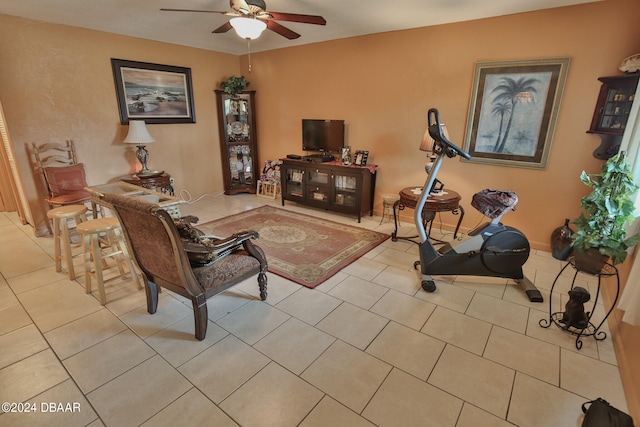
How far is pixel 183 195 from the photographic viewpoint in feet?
17.9

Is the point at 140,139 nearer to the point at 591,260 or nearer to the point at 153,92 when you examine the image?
the point at 153,92

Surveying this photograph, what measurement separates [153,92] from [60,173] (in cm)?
176

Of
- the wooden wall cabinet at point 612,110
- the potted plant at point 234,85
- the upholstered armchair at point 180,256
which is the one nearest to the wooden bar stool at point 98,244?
the upholstered armchair at point 180,256

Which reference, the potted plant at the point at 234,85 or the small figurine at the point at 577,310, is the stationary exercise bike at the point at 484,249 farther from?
the potted plant at the point at 234,85

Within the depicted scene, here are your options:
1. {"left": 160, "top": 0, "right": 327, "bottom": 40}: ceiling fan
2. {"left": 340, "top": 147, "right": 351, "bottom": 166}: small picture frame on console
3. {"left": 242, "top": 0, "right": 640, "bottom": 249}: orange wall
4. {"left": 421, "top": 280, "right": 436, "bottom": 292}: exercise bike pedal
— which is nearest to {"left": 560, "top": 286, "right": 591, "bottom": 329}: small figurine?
{"left": 421, "top": 280, "right": 436, "bottom": 292}: exercise bike pedal

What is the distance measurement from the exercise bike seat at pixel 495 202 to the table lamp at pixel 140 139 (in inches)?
165

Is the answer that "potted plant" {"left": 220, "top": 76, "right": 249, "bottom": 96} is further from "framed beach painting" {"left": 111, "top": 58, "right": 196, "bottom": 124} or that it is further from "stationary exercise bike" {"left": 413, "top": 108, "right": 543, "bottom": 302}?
"stationary exercise bike" {"left": 413, "top": 108, "right": 543, "bottom": 302}

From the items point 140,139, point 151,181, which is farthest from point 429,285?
point 140,139

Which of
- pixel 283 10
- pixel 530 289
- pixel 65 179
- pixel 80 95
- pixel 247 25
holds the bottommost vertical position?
pixel 530 289

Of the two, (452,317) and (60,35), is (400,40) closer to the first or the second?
(452,317)

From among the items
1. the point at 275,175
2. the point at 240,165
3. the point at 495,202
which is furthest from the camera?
the point at 240,165

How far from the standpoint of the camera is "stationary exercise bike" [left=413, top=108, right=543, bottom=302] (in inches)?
102

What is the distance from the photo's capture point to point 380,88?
4258 millimetres

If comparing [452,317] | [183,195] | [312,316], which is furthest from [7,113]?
[452,317]
